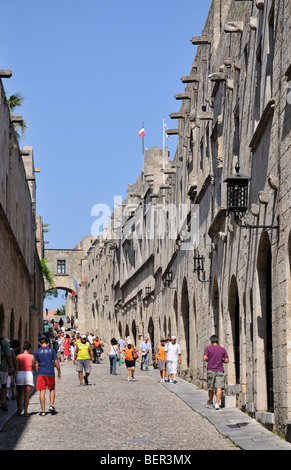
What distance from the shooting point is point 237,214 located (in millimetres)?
16250

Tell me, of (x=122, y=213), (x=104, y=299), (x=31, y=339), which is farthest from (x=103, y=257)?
(x=31, y=339)

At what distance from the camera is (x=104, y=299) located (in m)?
62.2

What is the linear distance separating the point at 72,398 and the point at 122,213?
34.3m

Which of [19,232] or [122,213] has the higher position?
[122,213]

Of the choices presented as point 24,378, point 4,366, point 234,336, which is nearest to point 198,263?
point 234,336

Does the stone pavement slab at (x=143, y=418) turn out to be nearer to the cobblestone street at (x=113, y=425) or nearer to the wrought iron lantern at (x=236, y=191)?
the cobblestone street at (x=113, y=425)

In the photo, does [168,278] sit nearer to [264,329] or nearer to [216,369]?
[216,369]

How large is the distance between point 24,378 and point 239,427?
425cm

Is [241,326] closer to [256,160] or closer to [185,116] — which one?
[256,160]

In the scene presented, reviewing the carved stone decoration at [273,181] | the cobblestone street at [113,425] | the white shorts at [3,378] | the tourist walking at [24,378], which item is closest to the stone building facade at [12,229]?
the cobblestone street at [113,425]

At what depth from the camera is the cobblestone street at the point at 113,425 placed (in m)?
11.9

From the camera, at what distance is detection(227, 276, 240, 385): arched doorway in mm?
18469

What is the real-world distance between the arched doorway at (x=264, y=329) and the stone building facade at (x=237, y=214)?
2cm

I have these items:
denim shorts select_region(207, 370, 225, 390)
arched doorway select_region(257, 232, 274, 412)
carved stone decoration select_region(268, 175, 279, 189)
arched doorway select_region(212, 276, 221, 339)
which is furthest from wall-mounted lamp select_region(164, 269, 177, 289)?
carved stone decoration select_region(268, 175, 279, 189)
